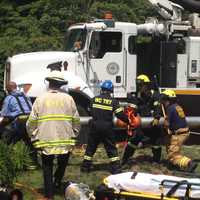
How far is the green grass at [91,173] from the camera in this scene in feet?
31.1

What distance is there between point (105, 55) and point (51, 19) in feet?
28.0

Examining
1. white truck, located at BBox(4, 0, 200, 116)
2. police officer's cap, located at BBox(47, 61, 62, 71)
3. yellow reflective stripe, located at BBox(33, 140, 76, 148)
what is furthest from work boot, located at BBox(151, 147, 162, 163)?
police officer's cap, located at BBox(47, 61, 62, 71)

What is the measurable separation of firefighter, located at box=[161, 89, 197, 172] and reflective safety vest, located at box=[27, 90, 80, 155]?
3.00 metres

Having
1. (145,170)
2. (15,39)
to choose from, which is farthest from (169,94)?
(15,39)

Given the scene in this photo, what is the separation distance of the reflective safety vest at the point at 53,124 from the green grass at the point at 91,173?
87 centimetres

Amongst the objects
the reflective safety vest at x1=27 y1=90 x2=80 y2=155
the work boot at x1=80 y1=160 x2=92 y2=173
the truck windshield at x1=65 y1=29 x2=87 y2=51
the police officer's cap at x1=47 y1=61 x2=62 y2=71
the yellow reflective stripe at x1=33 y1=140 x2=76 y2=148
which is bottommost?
the work boot at x1=80 y1=160 x2=92 y2=173

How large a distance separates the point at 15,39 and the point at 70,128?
1487 centimetres

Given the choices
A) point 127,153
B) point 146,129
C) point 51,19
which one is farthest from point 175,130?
point 51,19

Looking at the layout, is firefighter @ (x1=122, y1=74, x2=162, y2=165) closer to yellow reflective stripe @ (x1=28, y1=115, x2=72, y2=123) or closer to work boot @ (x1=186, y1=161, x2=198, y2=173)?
work boot @ (x1=186, y1=161, x2=198, y2=173)

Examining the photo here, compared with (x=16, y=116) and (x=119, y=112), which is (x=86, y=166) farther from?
(x=16, y=116)

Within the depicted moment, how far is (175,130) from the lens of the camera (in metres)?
11.1

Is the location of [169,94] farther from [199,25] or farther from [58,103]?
[199,25]

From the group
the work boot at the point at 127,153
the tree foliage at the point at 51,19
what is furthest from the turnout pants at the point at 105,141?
the tree foliage at the point at 51,19

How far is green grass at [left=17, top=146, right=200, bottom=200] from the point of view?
947cm
